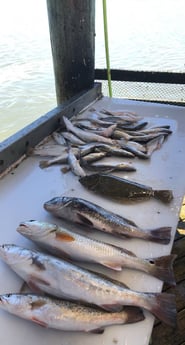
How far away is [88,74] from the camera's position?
2.91m

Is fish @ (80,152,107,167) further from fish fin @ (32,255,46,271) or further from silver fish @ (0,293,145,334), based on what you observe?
silver fish @ (0,293,145,334)

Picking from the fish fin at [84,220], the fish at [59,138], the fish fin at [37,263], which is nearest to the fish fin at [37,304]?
the fish fin at [37,263]

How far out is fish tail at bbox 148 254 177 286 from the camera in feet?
3.77

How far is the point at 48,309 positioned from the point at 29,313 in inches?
2.2

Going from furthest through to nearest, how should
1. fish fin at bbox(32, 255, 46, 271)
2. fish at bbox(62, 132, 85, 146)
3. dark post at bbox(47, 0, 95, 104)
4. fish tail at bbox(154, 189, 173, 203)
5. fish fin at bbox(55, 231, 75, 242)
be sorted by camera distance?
1. dark post at bbox(47, 0, 95, 104)
2. fish at bbox(62, 132, 85, 146)
3. fish tail at bbox(154, 189, 173, 203)
4. fish fin at bbox(55, 231, 75, 242)
5. fish fin at bbox(32, 255, 46, 271)

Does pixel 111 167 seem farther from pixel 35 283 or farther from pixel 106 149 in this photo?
pixel 35 283

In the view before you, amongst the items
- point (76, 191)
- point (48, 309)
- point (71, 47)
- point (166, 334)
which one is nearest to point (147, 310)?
point (48, 309)

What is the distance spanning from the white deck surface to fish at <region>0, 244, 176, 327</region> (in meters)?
0.05

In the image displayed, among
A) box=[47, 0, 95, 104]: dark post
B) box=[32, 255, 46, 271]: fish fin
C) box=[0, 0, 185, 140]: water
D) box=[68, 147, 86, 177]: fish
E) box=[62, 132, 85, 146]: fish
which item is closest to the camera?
box=[32, 255, 46, 271]: fish fin

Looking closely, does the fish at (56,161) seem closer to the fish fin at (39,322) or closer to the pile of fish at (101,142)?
the pile of fish at (101,142)

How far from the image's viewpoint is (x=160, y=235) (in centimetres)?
136

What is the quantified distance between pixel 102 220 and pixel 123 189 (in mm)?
287

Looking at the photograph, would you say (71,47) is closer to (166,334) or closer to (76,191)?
(76,191)

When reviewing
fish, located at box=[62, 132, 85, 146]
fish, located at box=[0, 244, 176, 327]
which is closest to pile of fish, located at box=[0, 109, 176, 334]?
fish, located at box=[0, 244, 176, 327]
